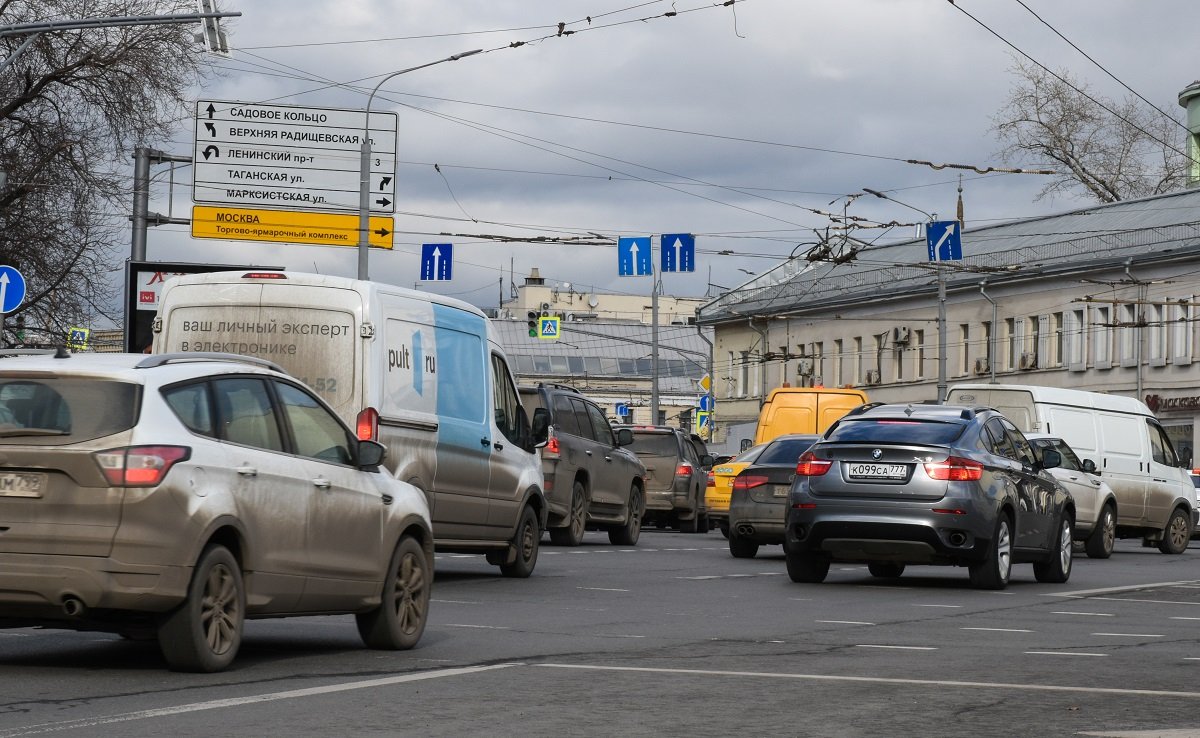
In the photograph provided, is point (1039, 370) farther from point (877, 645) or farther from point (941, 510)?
point (877, 645)

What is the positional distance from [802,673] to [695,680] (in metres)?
0.72

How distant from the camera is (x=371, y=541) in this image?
10828 mm

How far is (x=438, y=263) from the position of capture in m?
48.9

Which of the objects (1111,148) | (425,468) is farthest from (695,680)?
(1111,148)

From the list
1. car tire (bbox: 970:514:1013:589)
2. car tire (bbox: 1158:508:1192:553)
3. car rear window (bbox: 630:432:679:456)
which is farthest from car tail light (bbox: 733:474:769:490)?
car rear window (bbox: 630:432:679:456)

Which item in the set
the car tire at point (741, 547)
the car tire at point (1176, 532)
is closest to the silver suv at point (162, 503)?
the car tire at point (741, 547)

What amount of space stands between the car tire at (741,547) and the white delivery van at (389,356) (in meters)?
6.41

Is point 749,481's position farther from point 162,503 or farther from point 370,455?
point 162,503

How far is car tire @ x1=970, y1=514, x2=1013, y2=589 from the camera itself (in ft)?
59.0

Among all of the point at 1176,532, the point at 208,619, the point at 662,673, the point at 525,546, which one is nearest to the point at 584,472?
the point at 525,546

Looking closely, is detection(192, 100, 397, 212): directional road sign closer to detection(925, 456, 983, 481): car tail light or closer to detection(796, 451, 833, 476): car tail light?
detection(796, 451, 833, 476): car tail light

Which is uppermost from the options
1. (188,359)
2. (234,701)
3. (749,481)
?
(188,359)

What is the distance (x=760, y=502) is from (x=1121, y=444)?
9.11 m

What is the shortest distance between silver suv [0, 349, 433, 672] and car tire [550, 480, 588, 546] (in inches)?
587
